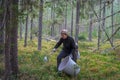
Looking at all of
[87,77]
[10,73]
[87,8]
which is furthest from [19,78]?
[87,8]

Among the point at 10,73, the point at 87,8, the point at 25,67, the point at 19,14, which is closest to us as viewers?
the point at 19,14

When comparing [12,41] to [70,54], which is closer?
[12,41]

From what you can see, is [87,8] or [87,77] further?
[87,8]

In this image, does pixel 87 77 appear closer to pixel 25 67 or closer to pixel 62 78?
pixel 62 78

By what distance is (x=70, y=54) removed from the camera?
36.5ft

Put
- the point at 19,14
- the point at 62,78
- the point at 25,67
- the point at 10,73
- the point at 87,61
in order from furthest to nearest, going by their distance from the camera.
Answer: the point at 87,61 → the point at 25,67 → the point at 62,78 → the point at 10,73 → the point at 19,14

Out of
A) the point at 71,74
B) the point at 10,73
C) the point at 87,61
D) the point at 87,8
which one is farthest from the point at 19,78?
the point at 87,8

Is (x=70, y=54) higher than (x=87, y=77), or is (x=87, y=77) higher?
(x=70, y=54)

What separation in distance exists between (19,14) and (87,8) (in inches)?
439

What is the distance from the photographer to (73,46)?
10680mm

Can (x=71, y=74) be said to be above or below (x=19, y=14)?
below

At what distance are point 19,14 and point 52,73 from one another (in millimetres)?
2893

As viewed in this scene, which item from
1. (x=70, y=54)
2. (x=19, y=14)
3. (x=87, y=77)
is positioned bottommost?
(x=87, y=77)

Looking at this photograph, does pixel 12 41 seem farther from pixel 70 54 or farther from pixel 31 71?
pixel 70 54
